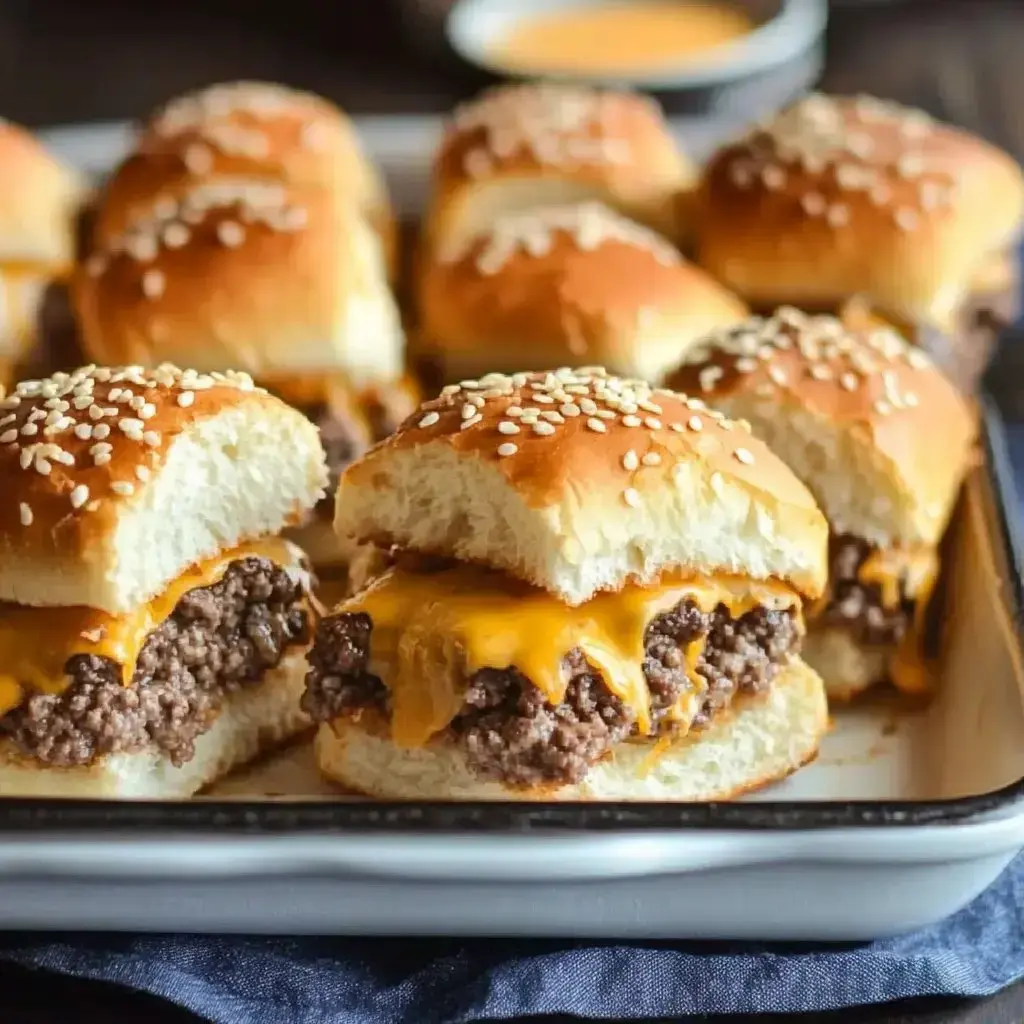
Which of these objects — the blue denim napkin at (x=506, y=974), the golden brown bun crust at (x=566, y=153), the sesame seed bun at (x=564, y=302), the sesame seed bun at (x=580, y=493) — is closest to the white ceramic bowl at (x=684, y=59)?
the golden brown bun crust at (x=566, y=153)

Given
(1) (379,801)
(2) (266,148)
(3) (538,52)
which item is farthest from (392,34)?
(1) (379,801)

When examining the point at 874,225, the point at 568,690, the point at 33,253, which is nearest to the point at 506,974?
the point at 568,690

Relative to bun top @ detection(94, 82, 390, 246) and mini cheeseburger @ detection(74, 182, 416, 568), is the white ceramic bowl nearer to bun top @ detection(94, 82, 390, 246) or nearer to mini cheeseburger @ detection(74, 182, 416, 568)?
bun top @ detection(94, 82, 390, 246)

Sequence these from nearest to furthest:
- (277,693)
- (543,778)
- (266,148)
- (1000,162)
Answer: (543,778) < (277,693) < (1000,162) < (266,148)

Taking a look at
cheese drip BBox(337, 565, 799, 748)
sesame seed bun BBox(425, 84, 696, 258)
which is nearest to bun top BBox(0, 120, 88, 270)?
sesame seed bun BBox(425, 84, 696, 258)

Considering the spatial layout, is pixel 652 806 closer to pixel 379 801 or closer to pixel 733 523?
pixel 379 801

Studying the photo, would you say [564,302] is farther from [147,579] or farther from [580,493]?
[147,579]
